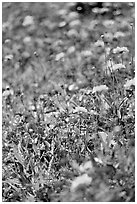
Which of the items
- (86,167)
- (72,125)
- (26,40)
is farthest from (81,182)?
(26,40)

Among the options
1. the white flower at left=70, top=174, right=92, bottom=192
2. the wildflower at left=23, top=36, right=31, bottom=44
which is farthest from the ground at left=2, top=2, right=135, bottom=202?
the wildflower at left=23, top=36, right=31, bottom=44

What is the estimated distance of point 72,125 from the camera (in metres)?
2.56

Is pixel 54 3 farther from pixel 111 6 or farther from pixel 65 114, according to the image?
pixel 65 114

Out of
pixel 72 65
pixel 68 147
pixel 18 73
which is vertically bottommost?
pixel 18 73

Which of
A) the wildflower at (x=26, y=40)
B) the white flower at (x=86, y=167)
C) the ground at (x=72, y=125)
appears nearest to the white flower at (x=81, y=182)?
the ground at (x=72, y=125)

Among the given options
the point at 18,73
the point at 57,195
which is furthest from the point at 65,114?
the point at 18,73

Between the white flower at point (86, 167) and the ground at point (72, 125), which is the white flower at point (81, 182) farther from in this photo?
the white flower at point (86, 167)

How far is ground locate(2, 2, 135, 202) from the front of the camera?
6.22 ft

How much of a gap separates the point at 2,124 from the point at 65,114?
1.87 ft

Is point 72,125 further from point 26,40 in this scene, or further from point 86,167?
point 26,40

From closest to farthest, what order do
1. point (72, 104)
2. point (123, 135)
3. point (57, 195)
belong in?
point (57, 195), point (123, 135), point (72, 104)

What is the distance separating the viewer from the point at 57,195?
6.82 feet

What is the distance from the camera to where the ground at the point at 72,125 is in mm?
1896

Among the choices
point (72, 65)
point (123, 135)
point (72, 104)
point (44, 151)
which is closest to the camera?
point (123, 135)
